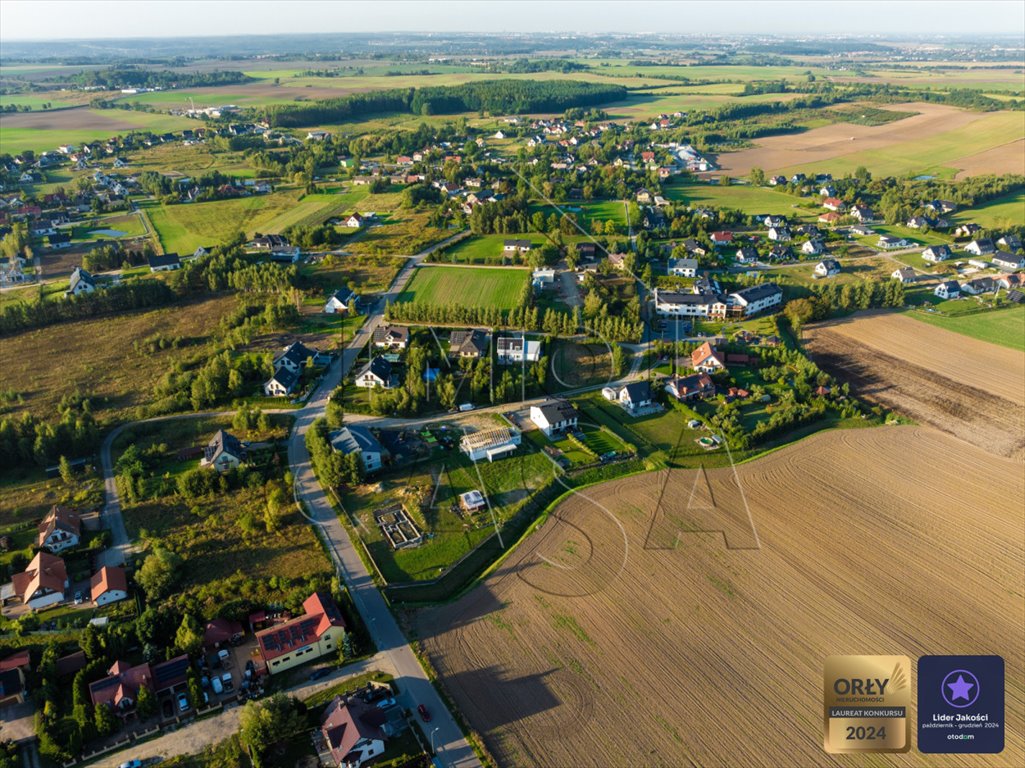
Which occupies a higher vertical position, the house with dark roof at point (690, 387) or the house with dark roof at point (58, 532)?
the house with dark roof at point (690, 387)

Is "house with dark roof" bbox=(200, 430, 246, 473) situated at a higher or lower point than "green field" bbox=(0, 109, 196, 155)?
lower

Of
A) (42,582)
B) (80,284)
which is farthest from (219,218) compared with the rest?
(42,582)

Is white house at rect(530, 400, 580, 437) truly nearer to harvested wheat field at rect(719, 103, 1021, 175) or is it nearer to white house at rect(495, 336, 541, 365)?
white house at rect(495, 336, 541, 365)

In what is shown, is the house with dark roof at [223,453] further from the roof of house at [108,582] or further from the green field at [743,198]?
the green field at [743,198]

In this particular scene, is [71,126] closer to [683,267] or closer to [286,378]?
[286,378]

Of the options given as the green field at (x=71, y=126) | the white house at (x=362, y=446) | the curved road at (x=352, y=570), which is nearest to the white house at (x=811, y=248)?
the curved road at (x=352, y=570)

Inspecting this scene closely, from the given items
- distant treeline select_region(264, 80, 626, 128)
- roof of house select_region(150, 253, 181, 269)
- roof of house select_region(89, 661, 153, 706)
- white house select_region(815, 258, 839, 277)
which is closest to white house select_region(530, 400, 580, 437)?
roof of house select_region(89, 661, 153, 706)
